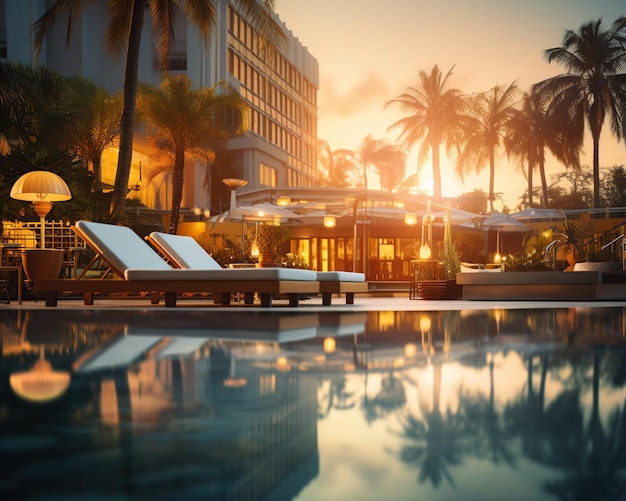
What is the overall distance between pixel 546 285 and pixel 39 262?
33.7 feet

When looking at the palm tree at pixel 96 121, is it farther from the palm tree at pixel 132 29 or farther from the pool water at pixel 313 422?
the pool water at pixel 313 422

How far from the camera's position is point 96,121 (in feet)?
102

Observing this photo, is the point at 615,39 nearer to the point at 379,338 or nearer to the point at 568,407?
the point at 379,338

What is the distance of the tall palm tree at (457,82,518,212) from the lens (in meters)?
38.8

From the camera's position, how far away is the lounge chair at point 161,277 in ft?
35.6

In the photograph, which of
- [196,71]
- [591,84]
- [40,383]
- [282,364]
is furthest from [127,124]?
[591,84]

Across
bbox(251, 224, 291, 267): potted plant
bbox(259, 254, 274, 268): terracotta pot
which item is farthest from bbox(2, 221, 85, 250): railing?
bbox(251, 224, 291, 267): potted plant

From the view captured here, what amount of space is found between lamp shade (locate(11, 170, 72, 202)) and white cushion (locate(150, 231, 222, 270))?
3131mm

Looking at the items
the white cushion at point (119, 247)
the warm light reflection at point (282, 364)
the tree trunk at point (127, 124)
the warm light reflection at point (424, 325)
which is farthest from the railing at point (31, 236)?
the warm light reflection at point (282, 364)

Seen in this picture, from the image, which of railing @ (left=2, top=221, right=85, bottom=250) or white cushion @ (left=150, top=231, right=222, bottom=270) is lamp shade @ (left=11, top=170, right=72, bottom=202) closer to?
railing @ (left=2, top=221, right=85, bottom=250)

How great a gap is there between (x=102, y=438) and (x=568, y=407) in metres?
1.64

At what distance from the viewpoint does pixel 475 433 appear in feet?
7.60

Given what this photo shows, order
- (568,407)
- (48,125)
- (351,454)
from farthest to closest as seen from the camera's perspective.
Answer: (48,125)
(568,407)
(351,454)

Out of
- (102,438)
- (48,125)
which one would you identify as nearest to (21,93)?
(48,125)
